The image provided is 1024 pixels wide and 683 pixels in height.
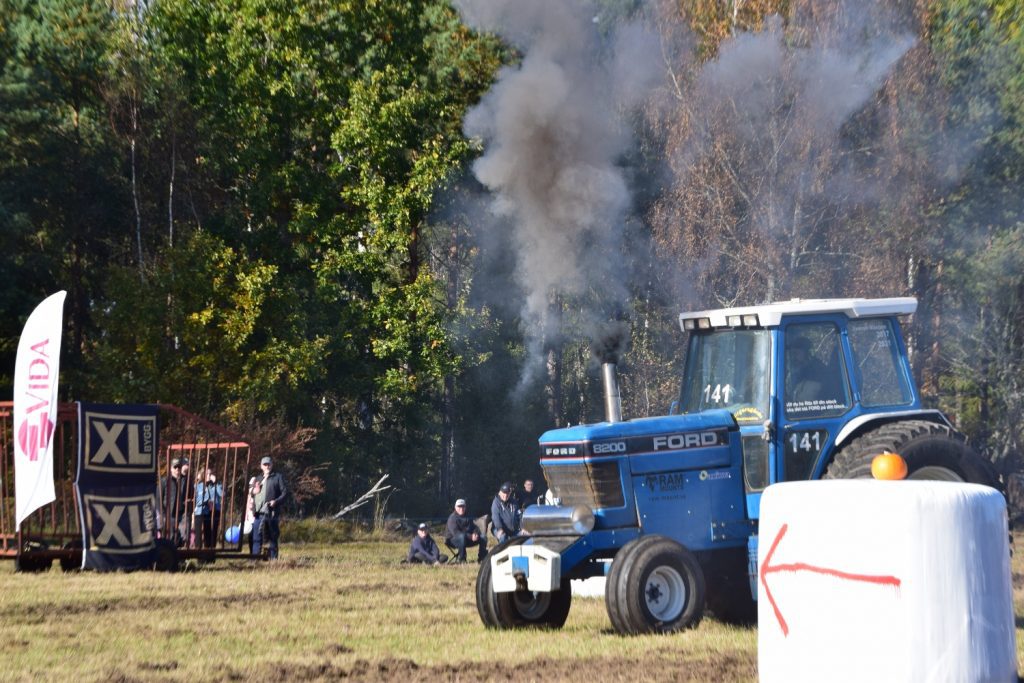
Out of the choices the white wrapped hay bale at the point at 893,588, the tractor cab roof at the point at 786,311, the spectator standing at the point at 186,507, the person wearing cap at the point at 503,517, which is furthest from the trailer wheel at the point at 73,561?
the white wrapped hay bale at the point at 893,588

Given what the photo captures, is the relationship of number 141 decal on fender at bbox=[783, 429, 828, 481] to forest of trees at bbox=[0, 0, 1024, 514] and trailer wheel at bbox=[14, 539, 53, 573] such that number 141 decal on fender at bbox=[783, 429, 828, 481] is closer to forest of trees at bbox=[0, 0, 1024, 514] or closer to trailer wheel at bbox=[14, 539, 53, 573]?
trailer wheel at bbox=[14, 539, 53, 573]

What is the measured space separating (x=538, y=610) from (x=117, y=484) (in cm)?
849

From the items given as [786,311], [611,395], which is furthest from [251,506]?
[786,311]

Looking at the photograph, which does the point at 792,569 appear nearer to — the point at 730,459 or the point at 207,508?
the point at 730,459

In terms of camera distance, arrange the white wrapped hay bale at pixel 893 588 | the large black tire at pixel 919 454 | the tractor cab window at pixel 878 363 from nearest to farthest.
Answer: the white wrapped hay bale at pixel 893 588, the large black tire at pixel 919 454, the tractor cab window at pixel 878 363

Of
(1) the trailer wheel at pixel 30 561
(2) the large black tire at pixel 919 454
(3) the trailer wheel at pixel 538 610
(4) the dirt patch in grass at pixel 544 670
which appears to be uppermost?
(2) the large black tire at pixel 919 454

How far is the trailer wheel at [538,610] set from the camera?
36.9ft

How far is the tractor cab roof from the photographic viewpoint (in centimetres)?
1134

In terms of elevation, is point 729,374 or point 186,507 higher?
point 729,374

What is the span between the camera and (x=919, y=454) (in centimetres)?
1104

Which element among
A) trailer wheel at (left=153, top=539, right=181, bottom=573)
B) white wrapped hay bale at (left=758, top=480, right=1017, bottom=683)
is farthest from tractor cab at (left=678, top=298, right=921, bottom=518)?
trailer wheel at (left=153, top=539, right=181, bottom=573)

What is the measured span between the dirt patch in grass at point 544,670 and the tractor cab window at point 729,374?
247cm

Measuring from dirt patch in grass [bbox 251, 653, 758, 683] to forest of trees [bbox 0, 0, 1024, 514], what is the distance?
12945 millimetres

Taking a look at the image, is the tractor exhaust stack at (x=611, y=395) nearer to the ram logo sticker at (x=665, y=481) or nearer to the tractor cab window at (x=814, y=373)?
the ram logo sticker at (x=665, y=481)
